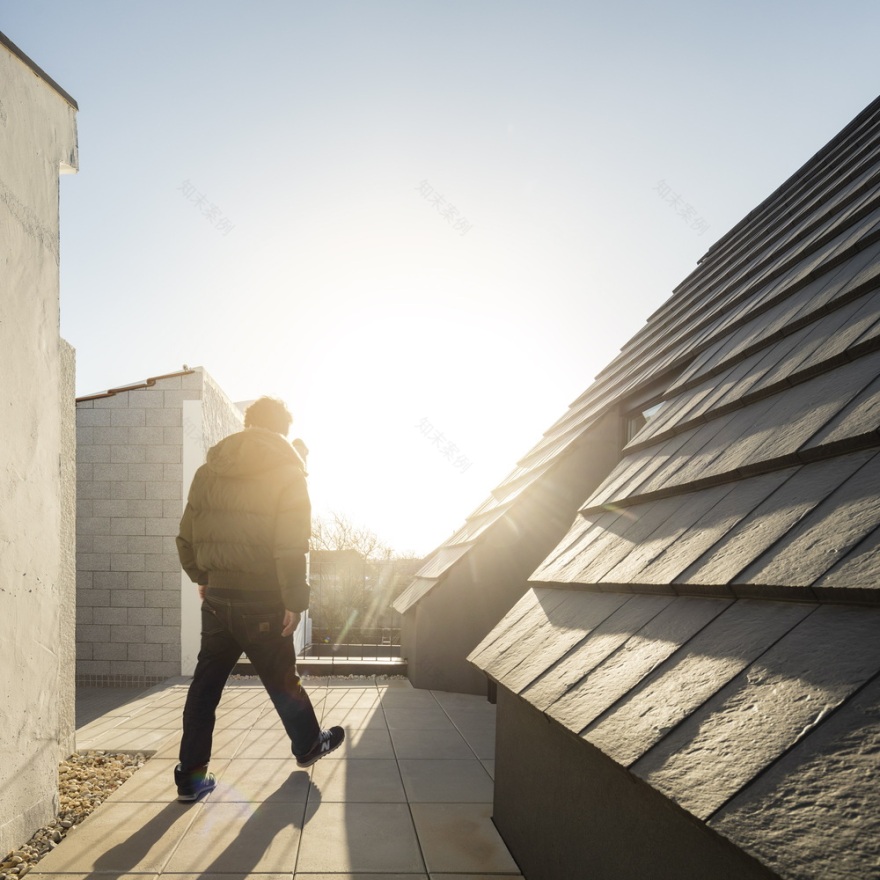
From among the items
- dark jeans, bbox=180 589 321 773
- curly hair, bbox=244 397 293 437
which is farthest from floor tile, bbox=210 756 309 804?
curly hair, bbox=244 397 293 437

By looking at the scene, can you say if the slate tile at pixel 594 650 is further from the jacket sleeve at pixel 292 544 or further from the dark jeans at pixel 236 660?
the dark jeans at pixel 236 660

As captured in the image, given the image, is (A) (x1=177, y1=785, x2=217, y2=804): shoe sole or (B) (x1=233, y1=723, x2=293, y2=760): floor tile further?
(B) (x1=233, y1=723, x2=293, y2=760): floor tile

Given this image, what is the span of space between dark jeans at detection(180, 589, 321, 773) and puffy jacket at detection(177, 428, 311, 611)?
0.11m

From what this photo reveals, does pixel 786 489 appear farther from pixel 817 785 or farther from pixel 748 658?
pixel 817 785

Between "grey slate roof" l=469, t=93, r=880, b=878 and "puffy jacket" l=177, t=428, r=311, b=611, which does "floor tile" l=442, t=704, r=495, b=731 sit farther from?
"grey slate roof" l=469, t=93, r=880, b=878

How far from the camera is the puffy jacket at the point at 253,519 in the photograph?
3906mm

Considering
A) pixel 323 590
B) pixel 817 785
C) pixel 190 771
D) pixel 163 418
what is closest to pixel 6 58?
pixel 190 771

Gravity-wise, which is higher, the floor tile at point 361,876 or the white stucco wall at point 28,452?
the white stucco wall at point 28,452

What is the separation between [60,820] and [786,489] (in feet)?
11.4

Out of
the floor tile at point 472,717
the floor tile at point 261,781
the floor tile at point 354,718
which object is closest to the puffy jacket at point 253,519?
the floor tile at point 261,781

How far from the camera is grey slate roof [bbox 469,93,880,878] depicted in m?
1.14

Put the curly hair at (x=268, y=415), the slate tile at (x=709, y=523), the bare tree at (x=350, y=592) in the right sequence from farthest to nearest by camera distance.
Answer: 1. the bare tree at (x=350, y=592)
2. the curly hair at (x=268, y=415)
3. the slate tile at (x=709, y=523)

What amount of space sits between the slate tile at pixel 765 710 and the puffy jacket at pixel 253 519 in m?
2.74

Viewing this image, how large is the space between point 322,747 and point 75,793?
1.29 metres
